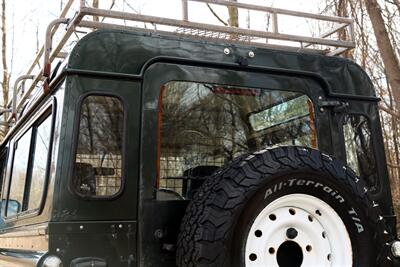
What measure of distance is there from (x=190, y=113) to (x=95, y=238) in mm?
1000

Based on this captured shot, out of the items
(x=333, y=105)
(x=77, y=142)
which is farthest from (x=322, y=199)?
(x=77, y=142)

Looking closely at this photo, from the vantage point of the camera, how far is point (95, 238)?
2924mm

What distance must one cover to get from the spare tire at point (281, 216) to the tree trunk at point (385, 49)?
277 inches

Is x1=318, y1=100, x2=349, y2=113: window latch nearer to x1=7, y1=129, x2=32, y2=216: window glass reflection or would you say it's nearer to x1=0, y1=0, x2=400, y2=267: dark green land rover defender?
x1=0, y1=0, x2=400, y2=267: dark green land rover defender

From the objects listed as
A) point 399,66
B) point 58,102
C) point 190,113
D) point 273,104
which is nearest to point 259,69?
point 273,104

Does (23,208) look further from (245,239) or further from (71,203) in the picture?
(245,239)

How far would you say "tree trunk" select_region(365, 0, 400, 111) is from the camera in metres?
9.57

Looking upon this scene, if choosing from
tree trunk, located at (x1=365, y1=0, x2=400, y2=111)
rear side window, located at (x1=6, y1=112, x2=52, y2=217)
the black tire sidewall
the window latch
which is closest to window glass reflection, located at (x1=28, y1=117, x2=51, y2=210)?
rear side window, located at (x1=6, y1=112, x2=52, y2=217)

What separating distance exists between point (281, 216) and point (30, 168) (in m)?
2.05

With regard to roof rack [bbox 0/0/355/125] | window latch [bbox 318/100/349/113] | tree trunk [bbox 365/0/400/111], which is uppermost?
tree trunk [bbox 365/0/400/111]

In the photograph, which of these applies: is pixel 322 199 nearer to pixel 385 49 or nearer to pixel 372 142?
pixel 372 142

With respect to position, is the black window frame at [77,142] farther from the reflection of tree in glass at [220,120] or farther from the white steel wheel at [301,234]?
the white steel wheel at [301,234]

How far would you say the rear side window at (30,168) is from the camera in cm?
345

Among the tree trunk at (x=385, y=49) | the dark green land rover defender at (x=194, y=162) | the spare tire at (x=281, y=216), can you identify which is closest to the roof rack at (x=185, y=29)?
the dark green land rover defender at (x=194, y=162)
